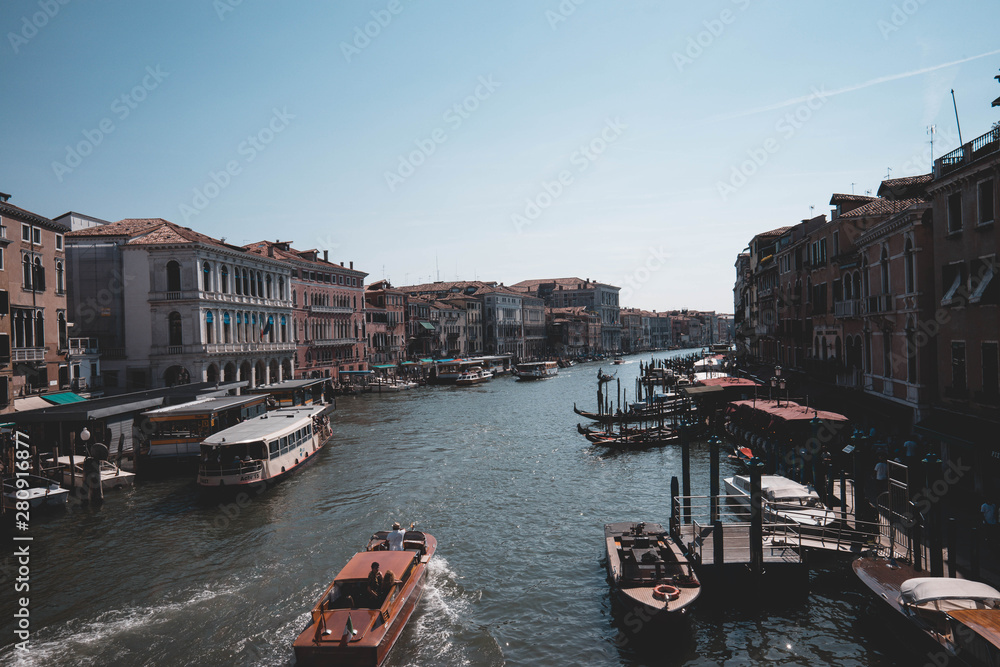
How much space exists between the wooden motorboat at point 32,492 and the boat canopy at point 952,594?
72.2 ft

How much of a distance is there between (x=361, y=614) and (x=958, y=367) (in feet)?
54.0

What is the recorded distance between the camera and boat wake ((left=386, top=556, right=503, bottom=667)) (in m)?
10.8

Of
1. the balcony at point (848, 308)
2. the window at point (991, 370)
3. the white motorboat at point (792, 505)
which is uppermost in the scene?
the balcony at point (848, 308)

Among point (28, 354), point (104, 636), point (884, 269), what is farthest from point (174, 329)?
point (884, 269)

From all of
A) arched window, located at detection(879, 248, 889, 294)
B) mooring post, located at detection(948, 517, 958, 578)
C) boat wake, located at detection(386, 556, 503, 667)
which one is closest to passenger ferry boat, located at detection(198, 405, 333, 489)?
boat wake, located at detection(386, 556, 503, 667)

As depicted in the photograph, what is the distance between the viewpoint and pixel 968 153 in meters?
15.4

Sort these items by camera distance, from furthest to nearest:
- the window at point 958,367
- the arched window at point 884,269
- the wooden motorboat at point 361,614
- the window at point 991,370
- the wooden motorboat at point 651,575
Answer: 1. the arched window at point 884,269
2. the window at point 958,367
3. the window at point 991,370
4. the wooden motorboat at point 651,575
5. the wooden motorboat at point 361,614

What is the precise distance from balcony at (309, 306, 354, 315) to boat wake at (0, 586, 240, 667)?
44.0 m

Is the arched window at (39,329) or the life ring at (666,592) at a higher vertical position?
the arched window at (39,329)

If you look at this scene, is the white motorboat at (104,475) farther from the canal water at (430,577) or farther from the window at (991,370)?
the window at (991,370)

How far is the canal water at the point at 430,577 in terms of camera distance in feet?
35.9

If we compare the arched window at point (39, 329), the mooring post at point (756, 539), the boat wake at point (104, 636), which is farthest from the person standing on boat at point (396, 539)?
the arched window at point (39, 329)

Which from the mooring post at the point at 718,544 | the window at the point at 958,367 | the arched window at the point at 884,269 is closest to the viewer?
the mooring post at the point at 718,544

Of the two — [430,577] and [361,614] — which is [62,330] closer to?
[430,577]
